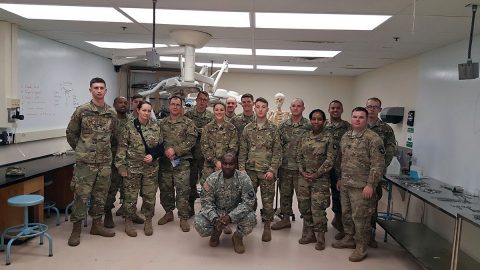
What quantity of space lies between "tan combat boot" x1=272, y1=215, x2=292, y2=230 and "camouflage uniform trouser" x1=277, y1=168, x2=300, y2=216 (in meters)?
0.07

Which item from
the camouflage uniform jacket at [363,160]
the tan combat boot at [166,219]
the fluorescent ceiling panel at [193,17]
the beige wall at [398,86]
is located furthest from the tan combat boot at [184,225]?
the beige wall at [398,86]

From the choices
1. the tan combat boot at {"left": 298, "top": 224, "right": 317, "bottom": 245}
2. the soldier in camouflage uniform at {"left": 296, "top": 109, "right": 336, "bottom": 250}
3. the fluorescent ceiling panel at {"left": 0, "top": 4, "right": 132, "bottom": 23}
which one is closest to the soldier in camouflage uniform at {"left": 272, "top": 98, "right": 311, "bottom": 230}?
the soldier in camouflage uniform at {"left": 296, "top": 109, "right": 336, "bottom": 250}

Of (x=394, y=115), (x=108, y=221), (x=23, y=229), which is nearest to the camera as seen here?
(x=23, y=229)

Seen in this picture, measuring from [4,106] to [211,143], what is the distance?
2.59m

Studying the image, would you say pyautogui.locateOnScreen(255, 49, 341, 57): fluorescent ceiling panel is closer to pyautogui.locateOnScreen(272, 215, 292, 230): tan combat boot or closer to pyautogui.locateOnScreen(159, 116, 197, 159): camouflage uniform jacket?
pyautogui.locateOnScreen(159, 116, 197, 159): camouflage uniform jacket

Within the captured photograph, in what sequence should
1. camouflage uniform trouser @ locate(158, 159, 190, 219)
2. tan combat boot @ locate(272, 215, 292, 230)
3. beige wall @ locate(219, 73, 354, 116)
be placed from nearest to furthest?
camouflage uniform trouser @ locate(158, 159, 190, 219), tan combat boot @ locate(272, 215, 292, 230), beige wall @ locate(219, 73, 354, 116)

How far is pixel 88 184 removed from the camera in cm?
344

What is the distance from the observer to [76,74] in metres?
5.70

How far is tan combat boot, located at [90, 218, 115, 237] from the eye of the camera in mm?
3658

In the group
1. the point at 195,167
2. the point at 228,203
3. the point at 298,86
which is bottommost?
the point at 228,203

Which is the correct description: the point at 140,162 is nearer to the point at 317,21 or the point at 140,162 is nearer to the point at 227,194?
the point at 227,194

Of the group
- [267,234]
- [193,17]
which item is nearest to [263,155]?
[267,234]

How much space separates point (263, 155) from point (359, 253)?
1398 mm

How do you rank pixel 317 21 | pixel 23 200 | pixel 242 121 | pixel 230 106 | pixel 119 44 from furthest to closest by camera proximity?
pixel 119 44, pixel 230 106, pixel 242 121, pixel 317 21, pixel 23 200
